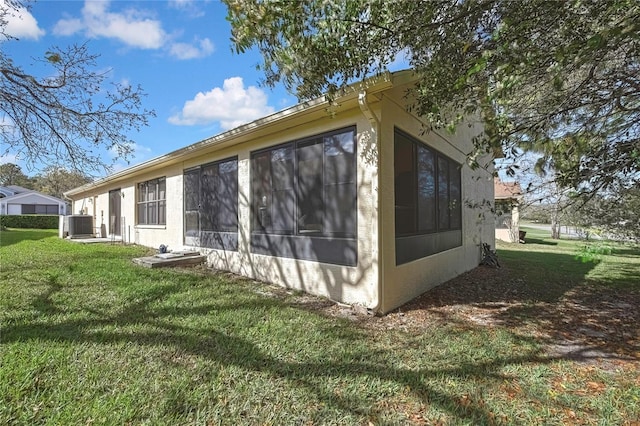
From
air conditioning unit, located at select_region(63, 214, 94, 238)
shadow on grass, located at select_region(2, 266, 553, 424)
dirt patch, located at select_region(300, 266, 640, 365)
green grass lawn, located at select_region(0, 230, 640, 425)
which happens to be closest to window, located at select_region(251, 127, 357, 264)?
dirt patch, located at select_region(300, 266, 640, 365)

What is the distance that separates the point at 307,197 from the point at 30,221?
3148 cm

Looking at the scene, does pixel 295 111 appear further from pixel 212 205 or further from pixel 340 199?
pixel 212 205

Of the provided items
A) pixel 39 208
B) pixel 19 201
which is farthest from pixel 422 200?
pixel 39 208

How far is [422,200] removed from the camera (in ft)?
20.4

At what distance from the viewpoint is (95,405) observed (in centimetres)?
240

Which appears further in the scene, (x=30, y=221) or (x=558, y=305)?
(x=30, y=221)

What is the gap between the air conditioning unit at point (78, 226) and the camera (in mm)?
15469

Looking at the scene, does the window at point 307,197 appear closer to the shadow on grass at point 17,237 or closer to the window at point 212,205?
the window at point 212,205

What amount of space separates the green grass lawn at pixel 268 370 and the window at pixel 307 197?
1222 millimetres

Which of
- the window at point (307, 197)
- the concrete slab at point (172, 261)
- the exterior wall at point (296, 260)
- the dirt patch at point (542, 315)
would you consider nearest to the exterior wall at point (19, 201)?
the exterior wall at point (296, 260)

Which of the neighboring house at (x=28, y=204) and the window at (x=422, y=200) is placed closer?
the window at (x=422, y=200)

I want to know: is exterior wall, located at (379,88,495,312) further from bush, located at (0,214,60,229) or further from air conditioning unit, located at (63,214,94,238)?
bush, located at (0,214,60,229)

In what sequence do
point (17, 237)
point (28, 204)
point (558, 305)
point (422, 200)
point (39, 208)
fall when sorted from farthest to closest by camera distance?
point (39, 208) < point (28, 204) < point (17, 237) < point (422, 200) < point (558, 305)

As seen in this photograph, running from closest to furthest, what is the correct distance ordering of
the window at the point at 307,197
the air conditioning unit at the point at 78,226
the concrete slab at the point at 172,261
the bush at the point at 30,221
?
the window at the point at 307,197 → the concrete slab at the point at 172,261 → the air conditioning unit at the point at 78,226 → the bush at the point at 30,221
